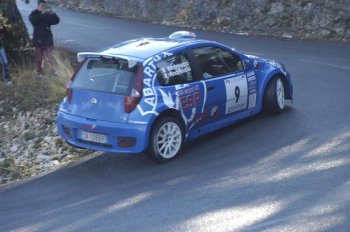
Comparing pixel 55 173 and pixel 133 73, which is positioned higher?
pixel 133 73

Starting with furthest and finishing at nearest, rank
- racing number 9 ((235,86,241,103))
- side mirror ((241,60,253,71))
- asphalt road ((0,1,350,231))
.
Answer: side mirror ((241,60,253,71))
racing number 9 ((235,86,241,103))
asphalt road ((0,1,350,231))

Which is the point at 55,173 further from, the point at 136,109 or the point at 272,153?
the point at 272,153

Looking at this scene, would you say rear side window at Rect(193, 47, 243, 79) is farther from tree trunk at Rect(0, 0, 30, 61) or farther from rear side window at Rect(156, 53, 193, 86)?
tree trunk at Rect(0, 0, 30, 61)

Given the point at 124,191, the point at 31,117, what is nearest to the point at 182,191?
the point at 124,191

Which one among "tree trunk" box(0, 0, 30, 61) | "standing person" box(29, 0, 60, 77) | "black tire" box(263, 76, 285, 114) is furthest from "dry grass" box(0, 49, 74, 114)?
"black tire" box(263, 76, 285, 114)

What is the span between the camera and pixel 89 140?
26.5 ft

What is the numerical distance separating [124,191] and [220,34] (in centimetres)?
1426

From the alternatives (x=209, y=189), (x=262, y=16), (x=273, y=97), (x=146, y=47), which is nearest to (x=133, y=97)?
(x=146, y=47)

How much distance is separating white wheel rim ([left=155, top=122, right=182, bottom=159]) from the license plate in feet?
2.34

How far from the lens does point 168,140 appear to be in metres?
8.06

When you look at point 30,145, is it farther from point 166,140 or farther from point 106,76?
point 166,140

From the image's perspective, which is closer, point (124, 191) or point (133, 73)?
point (124, 191)

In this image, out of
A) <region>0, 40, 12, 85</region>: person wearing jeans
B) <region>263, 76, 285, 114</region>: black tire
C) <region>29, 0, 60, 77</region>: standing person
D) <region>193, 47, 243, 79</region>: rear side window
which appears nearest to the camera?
<region>193, 47, 243, 79</region>: rear side window

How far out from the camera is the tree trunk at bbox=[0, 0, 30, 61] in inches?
571
